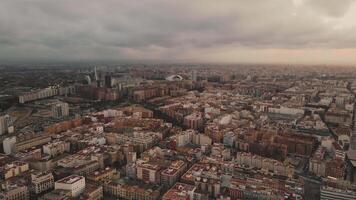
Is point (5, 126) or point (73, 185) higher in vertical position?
point (73, 185)

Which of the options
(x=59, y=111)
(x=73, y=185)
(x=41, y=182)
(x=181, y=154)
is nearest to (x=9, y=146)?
(x=41, y=182)

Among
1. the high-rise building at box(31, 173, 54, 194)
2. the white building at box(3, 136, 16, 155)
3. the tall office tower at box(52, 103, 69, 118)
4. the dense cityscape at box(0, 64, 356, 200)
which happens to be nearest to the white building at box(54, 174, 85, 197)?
the dense cityscape at box(0, 64, 356, 200)

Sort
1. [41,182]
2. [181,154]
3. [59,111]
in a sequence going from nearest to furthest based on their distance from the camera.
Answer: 1. [41,182]
2. [181,154]
3. [59,111]

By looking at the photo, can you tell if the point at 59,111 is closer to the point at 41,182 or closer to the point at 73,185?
the point at 41,182

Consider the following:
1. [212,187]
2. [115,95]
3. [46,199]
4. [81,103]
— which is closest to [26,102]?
[81,103]

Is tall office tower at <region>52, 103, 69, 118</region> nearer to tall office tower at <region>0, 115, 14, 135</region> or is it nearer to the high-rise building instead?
tall office tower at <region>0, 115, 14, 135</region>

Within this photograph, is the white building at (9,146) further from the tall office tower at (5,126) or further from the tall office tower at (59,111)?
the tall office tower at (59,111)

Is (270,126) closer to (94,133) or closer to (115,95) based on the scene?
(94,133)

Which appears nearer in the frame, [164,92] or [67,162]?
[67,162]
